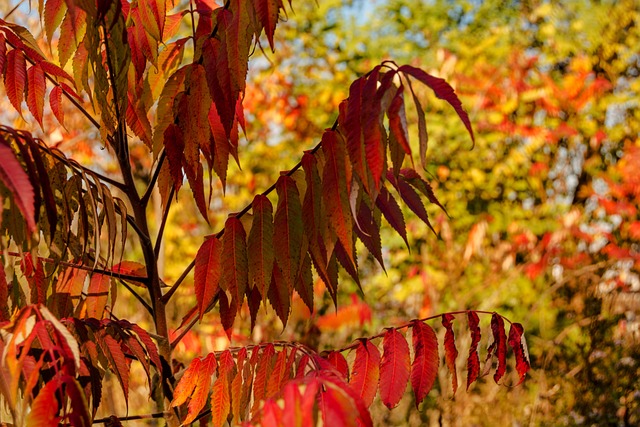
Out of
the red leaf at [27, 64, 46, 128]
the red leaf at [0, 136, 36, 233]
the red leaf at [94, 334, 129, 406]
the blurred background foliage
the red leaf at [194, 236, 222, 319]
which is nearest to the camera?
the red leaf at [0, 136, 36, 233]

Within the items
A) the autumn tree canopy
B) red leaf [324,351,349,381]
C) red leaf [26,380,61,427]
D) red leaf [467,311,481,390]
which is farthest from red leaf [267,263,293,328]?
red leaf [26,380,61,427]

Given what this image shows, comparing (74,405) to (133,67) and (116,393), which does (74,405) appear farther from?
(116,393)

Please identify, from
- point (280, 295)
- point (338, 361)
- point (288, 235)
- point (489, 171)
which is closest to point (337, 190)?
point (288, 235)

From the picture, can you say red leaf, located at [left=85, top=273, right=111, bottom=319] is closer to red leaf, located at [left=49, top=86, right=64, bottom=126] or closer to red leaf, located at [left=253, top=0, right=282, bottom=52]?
red leaf, located at [left=49, top=86, right=64, bottom=126]

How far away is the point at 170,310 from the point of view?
6.21 meters

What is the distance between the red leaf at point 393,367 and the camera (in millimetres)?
1314

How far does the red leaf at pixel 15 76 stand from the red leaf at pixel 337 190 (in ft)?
1.76

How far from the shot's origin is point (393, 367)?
1.34 meters

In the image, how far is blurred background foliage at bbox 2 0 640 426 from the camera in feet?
17.1

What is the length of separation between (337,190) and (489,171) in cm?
484

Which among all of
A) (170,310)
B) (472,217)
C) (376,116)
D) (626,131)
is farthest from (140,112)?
(626,131)

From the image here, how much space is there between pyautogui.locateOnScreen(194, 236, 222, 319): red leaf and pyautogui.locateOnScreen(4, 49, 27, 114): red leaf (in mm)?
387

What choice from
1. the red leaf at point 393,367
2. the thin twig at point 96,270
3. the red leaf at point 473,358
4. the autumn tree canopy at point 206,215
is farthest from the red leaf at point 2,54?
the red leaf at point 473,358

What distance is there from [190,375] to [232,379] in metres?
0.07
